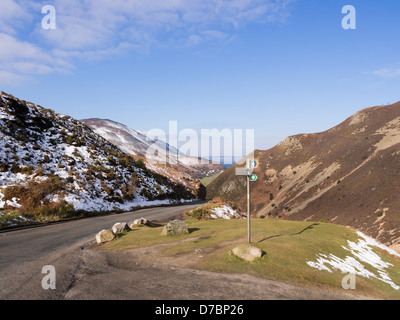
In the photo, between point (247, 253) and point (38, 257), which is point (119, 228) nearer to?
point (38, 257)

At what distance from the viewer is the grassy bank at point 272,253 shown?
8.11 meters

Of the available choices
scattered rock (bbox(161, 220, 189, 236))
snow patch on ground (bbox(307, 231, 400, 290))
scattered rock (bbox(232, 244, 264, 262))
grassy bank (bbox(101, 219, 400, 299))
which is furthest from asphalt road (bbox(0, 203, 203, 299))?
snow patch on ground (bbox(307, 231, 400, 290))

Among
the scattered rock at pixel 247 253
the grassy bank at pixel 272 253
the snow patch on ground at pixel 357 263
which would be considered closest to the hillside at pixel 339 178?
the snow patch on ground at pixel 357 263

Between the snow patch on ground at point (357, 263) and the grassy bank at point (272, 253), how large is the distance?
0.80ft

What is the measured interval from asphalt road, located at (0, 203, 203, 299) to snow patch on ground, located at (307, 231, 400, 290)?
870 cm

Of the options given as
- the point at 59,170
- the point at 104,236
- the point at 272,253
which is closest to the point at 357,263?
the point at 272,253

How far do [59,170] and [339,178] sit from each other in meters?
77.1

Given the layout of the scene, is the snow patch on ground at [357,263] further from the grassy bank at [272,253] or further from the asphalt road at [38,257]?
the asphalt road at [38,257]

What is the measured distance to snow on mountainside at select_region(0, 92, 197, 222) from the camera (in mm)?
21281

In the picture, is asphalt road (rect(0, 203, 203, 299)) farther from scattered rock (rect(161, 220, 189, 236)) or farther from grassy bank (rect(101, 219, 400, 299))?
scattered rock (rect(161, 220, 189, 236))

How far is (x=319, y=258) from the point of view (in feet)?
33.6
